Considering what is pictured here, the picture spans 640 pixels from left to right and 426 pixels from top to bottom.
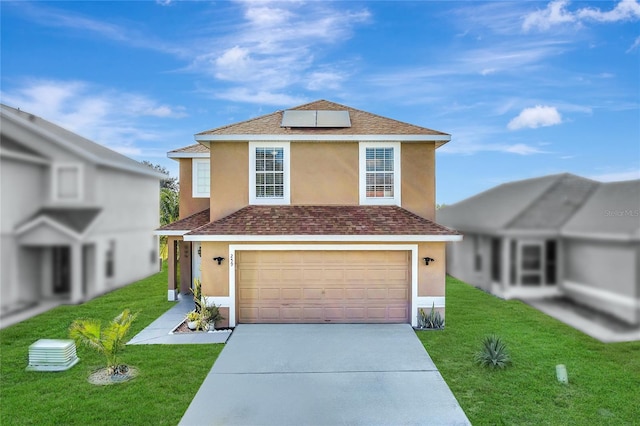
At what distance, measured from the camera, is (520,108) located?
120 cm

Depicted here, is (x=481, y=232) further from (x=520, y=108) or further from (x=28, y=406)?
(x=28, y=406)

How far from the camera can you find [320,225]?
1328cm

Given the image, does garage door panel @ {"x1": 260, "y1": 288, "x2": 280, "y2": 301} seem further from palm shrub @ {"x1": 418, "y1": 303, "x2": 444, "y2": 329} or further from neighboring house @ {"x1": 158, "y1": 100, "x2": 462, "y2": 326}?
palm shrub @ {"x1": 418, "y1": 303, "x2": 444, "y2": 329}

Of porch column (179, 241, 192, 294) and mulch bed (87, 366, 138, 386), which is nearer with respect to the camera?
mulch bed (87, 366, 138, 386)

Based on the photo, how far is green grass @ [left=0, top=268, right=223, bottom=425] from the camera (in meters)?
7.82

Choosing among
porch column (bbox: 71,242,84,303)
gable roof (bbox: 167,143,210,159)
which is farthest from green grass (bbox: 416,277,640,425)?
gable roof (bbox: 167,143,210,159)

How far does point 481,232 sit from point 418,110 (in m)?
1.45

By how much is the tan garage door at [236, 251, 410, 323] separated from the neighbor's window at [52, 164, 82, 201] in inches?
503

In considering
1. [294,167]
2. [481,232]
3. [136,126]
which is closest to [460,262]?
[481,232]

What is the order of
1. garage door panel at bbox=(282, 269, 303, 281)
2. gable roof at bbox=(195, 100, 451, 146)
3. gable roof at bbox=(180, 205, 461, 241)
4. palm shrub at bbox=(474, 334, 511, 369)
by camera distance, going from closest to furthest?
palm shrub at bbox=(474, 334, 511, 369)
gable roof at bbox=(180, 205, 461, 241)
garage door panel at bbox=(282, 269, 303, 281)
gable roof at bbox=(195, 100, 451, 146)

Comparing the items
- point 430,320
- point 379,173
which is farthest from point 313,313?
point 379,173

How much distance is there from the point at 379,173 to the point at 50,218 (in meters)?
14.5

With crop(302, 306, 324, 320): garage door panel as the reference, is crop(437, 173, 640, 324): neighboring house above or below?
above

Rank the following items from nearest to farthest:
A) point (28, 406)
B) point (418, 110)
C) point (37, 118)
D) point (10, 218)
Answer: point (10, 218) < point (37, 118) < point (418, 110) < point (28, 406)
